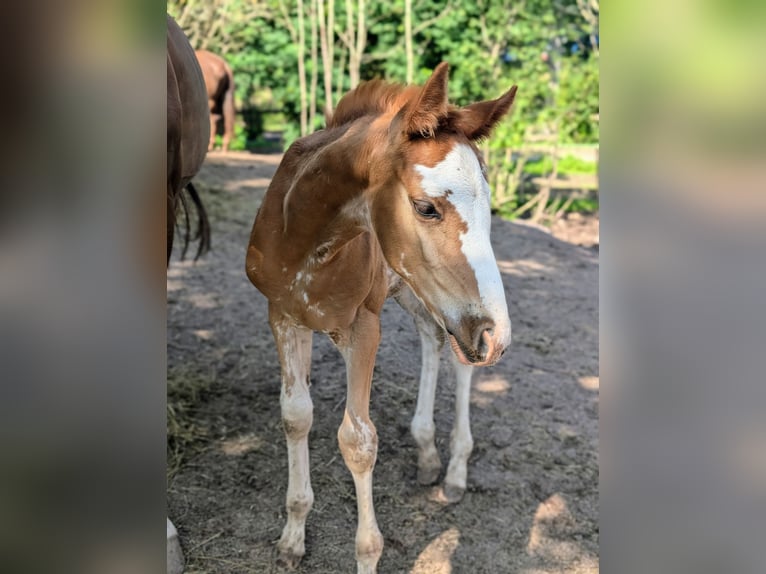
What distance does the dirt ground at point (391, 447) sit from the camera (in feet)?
10.2

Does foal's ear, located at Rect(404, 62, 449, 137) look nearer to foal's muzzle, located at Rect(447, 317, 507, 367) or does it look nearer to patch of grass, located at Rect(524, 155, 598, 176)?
foal's muzzle, located at Rect(447, 317, 507, 367)

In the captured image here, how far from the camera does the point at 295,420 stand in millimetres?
2941

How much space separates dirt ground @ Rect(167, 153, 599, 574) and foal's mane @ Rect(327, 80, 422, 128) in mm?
1822

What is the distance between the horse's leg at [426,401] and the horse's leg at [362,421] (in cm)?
86

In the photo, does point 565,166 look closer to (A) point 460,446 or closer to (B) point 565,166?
(B) point 565,166

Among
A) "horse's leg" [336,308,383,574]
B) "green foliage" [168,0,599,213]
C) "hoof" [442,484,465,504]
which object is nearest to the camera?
"horse's leg" [336,308,383,574]

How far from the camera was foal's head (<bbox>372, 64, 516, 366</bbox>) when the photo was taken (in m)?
1.87

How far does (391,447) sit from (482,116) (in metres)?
2.28

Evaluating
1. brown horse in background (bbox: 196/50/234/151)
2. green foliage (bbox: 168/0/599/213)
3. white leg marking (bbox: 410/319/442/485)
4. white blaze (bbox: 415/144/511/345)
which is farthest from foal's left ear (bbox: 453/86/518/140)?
brown horse in background (bbox: 196/50/234/151)

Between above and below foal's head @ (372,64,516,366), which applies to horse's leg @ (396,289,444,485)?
below

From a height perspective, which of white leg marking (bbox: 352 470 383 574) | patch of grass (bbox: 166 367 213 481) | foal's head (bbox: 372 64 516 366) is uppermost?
foal's head (bbox: 372 64 516 366)

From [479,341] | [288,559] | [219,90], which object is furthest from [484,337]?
[219,90]
